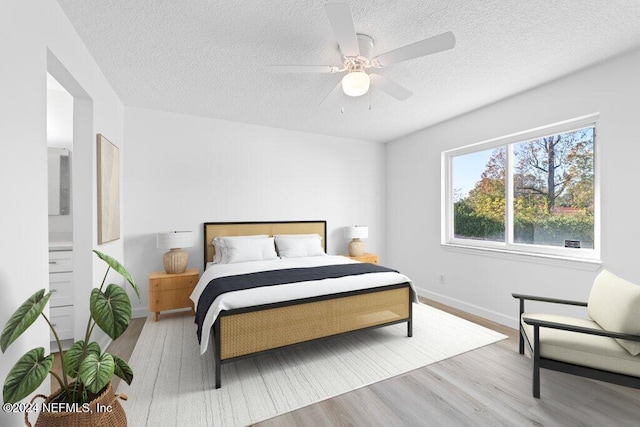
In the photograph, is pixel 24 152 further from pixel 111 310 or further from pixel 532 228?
pixel 532 228

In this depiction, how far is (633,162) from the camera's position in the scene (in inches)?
94.0

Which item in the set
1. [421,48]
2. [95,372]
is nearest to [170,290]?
[95,372]

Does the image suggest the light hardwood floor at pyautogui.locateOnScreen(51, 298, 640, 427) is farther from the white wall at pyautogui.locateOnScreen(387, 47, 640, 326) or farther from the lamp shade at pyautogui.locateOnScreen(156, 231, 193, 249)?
the lamp shade at pyautogui.locateOnScreen(156, 231, 193, 249)

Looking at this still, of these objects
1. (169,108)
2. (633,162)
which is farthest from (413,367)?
(169,108)

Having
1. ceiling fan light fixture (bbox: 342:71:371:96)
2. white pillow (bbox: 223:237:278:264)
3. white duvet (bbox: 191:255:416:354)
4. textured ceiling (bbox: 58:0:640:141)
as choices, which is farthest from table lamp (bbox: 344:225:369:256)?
ceiling fan light fixture (bbox: 342:71:371:96)

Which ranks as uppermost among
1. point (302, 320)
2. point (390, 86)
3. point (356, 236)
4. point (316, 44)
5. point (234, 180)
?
point (316, 44)

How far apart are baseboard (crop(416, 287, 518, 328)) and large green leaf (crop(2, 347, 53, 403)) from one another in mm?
3940

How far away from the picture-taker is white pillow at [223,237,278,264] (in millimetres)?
3594

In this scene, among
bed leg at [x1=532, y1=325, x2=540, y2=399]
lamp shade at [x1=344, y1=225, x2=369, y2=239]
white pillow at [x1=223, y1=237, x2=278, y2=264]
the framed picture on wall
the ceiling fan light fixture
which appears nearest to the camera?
bed leg at [x1=532, y1=325, x2=540, y2=399]

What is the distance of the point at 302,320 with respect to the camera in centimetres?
248

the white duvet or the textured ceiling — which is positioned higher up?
the textured ceiling

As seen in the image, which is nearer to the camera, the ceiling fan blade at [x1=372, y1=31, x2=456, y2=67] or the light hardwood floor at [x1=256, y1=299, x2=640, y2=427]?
the ceiling fan blade at [x1=372, y1=31, x2=456, y2=67]

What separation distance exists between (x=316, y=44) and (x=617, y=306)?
2.81 meters

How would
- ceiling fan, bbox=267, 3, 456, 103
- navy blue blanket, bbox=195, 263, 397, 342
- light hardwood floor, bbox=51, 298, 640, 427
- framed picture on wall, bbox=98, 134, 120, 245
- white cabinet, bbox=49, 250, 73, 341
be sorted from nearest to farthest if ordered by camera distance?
1. ceiling fan, bbox=267, 3, 456, 103
2. light hardwood floor, bbox=51, 298, 640, 427
3. navy blue blanket, bbox=195, 263, 397, 342
4. framed picture on wall, bbox=98, 134, 120, 245
5. white cabinet, bbox=49, 250, 73, 341
